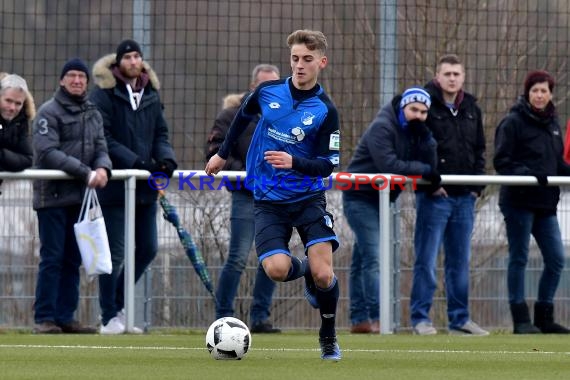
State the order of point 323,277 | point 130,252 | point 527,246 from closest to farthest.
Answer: point 323,277
point 130,252
point 527,246

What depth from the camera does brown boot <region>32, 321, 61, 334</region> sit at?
12.5 m

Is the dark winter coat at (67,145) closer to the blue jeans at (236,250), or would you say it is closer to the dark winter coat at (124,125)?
the dark winter coat at (124,125)

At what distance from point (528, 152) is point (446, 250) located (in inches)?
47.2

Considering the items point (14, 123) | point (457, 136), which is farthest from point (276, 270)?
point (457, 136)

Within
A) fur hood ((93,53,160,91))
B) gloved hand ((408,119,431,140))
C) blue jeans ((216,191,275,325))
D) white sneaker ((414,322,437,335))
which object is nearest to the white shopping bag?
blue jeans ((216,191,275,325))

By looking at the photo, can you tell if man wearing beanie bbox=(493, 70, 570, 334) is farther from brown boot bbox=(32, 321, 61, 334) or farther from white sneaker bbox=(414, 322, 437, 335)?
brown boot bbox=(32, 321, 61, 334)

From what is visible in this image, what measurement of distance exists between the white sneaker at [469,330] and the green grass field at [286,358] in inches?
28.0

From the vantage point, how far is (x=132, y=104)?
13.0m

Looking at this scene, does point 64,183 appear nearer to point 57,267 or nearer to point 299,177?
point 57,267

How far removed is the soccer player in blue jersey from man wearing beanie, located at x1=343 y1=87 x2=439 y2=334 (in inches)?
141

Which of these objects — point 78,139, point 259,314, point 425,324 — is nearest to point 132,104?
point 78,139

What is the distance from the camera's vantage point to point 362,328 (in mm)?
13203

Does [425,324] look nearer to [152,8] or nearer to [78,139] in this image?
[78,139]

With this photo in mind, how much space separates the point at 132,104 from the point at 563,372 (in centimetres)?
551
